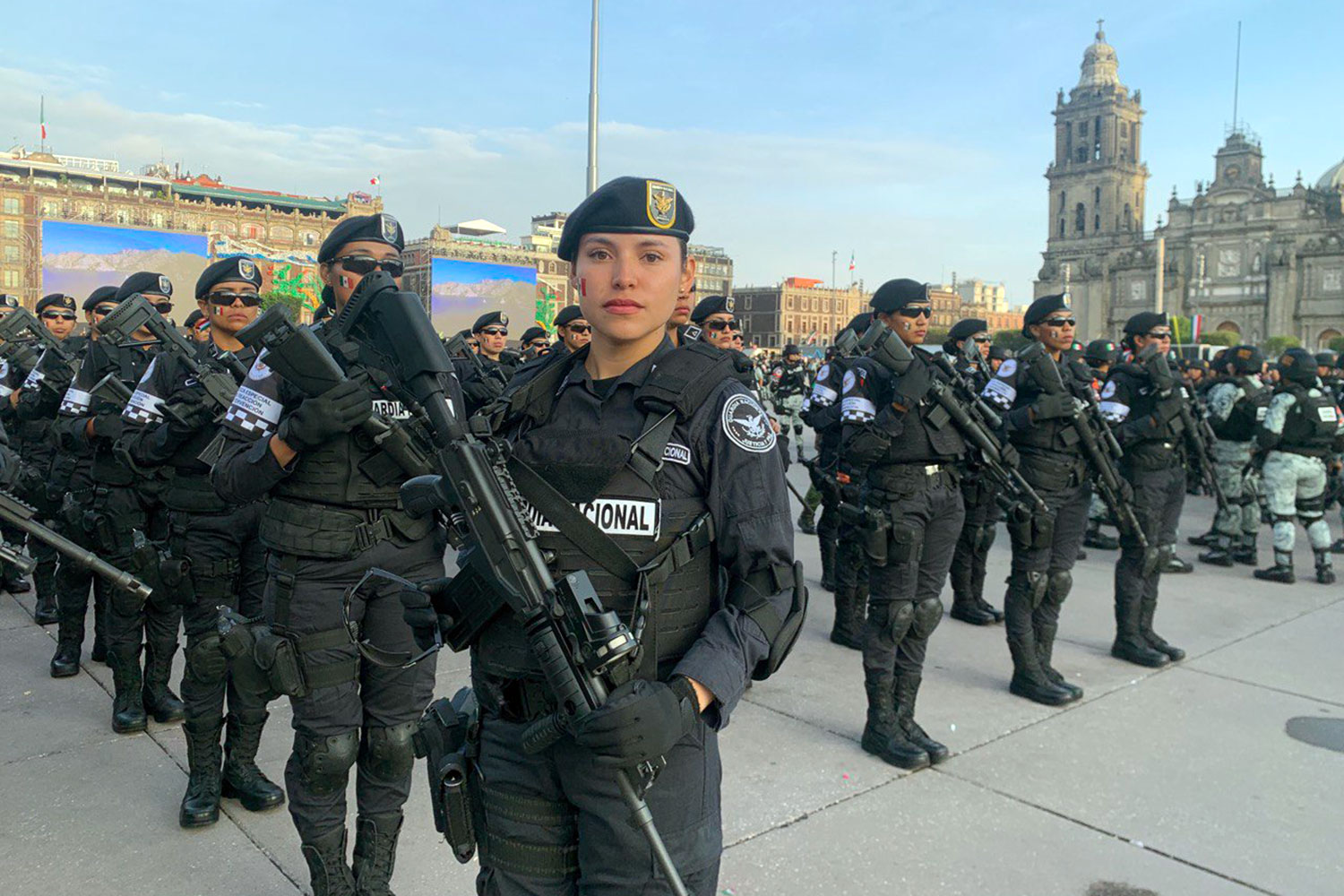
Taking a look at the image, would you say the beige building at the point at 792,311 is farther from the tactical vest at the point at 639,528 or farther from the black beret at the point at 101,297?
the tactical vest at the point at 639,528

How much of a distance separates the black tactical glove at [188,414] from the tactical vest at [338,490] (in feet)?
4.33

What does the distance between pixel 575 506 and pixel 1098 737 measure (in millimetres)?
4053

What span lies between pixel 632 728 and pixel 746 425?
0.67 meters

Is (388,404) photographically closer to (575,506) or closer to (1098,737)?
(575,506)

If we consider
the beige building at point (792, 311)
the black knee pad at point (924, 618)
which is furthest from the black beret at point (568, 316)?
the beige building at point (792, 311)

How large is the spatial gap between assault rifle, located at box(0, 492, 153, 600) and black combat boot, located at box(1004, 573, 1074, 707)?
463 cm

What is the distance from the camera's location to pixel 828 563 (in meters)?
8.36

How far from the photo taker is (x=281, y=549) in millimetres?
3076

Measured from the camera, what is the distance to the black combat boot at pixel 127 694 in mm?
4785

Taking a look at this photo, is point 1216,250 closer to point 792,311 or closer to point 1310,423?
point 792,311

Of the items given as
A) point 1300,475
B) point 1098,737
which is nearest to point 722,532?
point 1098,737

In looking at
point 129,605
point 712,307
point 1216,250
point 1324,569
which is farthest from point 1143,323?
point 1216,250

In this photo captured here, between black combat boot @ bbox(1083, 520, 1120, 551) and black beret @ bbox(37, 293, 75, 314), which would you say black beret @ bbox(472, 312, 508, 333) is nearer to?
black beret @ bbox(37, 293, 75, 314)

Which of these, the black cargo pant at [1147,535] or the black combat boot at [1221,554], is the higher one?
the black cargo pant at [1147,535]
